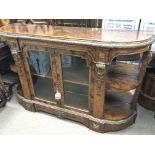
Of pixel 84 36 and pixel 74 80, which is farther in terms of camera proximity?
pixel 74 80

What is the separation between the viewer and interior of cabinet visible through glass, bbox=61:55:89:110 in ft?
5.50

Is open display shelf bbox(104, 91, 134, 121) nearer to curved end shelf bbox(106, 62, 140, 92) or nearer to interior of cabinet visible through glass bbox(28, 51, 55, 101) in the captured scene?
curved end shelf bbox(106, 62, 140, 92)

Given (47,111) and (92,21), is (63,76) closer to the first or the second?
(47,111)

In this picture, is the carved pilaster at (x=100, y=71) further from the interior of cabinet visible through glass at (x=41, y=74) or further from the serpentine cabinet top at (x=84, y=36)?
the interior of cabinet visible through glass at (x=41, y=74)

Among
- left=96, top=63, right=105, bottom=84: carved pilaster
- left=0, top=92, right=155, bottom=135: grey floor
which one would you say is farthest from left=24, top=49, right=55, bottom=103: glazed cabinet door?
left=96, top=63, right=105, bottom=84: carved pilaster

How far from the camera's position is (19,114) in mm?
2232

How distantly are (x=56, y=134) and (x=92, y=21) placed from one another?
1463mm

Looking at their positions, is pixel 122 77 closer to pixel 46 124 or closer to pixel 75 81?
pixel 75 81

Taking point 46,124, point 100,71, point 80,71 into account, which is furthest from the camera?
point 46,124

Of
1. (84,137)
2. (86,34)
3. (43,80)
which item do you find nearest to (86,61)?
(86,34)

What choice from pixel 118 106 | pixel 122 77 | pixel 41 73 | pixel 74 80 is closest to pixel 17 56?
pixel 41 73

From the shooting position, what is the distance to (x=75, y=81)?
1.81 meters

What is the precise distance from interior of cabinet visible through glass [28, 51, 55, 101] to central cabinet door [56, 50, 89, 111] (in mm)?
180

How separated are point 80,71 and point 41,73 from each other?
19.9 inches
